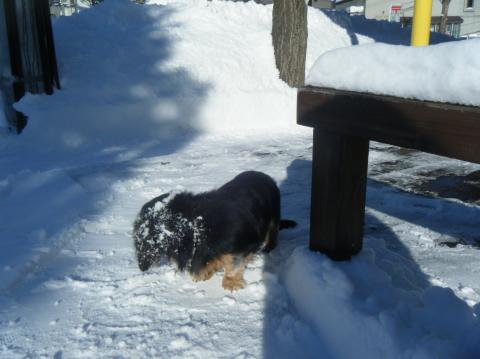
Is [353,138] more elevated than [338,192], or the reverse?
[353,138]

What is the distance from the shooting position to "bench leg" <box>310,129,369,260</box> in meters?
2.31

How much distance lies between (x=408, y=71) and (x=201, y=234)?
134 cm

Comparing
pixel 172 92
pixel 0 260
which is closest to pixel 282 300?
pixel 0 260

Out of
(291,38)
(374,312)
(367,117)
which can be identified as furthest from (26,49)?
(374,312)

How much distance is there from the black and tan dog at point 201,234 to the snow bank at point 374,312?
319 millimetres

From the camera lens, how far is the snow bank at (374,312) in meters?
1.69

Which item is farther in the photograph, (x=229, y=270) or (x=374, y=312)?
(x=229, y=270)

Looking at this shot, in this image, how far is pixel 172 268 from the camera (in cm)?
289

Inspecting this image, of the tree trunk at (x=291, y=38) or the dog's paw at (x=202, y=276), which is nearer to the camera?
the dog's paw at (x=202, y=276)

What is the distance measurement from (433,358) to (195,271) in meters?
1.36

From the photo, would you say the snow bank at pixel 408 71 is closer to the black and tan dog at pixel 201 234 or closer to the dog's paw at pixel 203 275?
the black and tan dog at pixel 201 234

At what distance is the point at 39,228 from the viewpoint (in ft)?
11.5

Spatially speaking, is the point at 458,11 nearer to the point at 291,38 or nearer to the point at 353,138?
the point at 291,38

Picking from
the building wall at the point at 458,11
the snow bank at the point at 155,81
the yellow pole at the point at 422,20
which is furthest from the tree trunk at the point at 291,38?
the building wall at the point at 458,11
